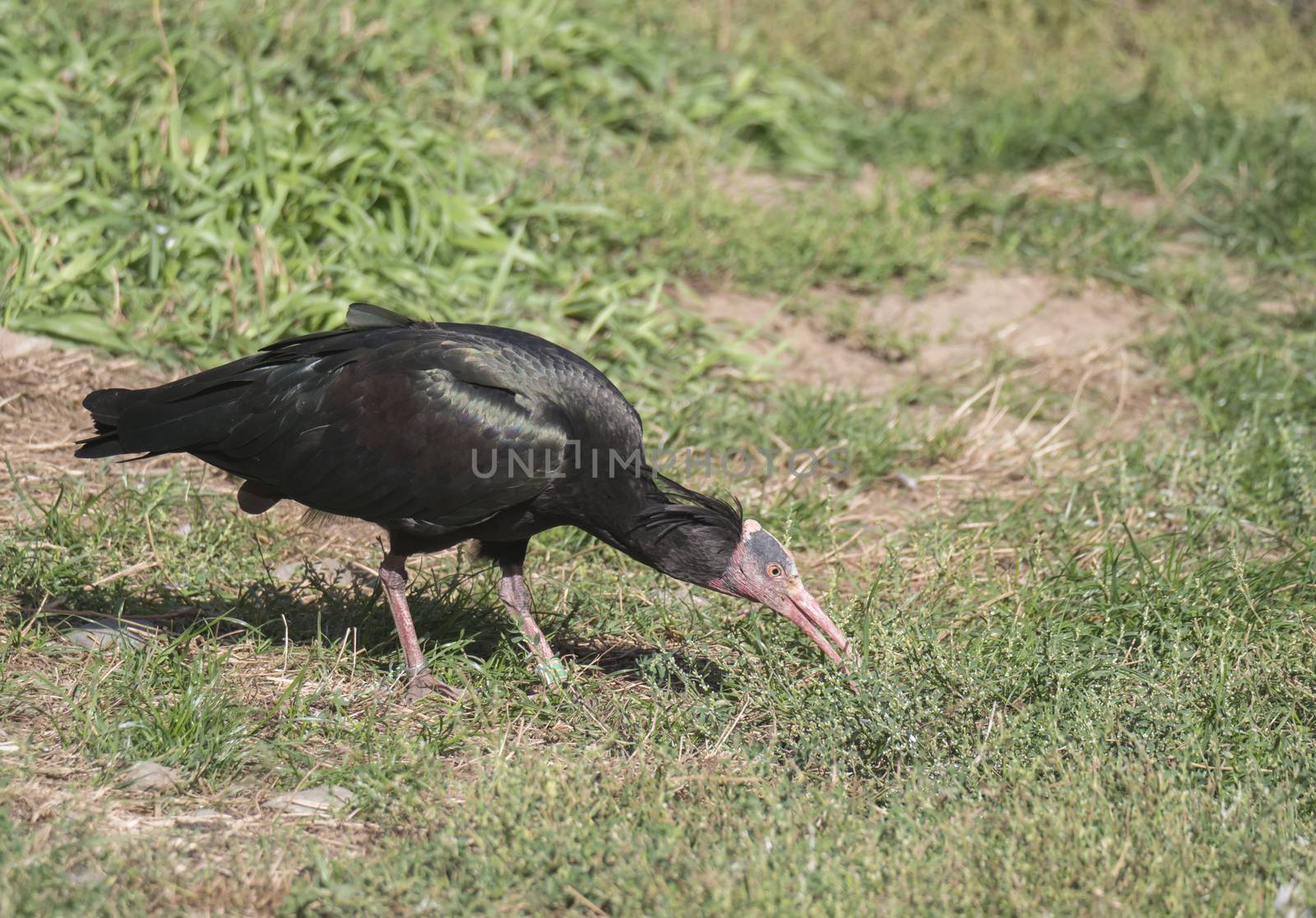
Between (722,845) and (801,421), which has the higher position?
(722,845)

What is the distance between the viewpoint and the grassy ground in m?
3.49

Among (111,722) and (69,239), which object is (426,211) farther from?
(111,722)

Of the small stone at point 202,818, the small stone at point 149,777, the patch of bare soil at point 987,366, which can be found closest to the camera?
the small stone at point 202,818

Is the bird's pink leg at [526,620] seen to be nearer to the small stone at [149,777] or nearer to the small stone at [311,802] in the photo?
the small stone at [311,802]

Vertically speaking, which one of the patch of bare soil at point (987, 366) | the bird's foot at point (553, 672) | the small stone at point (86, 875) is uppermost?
the small stone at point (86, 875)

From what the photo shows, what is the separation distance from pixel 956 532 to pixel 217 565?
2928mm

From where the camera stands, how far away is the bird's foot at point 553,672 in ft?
14.6

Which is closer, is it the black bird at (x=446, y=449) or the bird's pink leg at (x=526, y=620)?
the black bird at (x=446, y=449)

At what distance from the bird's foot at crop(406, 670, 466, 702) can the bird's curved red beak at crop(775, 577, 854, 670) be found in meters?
1.11

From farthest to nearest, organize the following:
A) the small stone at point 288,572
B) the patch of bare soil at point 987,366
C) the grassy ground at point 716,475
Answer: the patch of bare soil at point 987,366 < the small stone at point 288,572 < the grassy ground at point 716,475

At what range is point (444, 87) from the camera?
25.6ft

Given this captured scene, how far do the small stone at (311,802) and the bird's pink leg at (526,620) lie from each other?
864mm

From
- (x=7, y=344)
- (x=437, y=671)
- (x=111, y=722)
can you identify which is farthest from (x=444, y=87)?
(x=111, y=722)

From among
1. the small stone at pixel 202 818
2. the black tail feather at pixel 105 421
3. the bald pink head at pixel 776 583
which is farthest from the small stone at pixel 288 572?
the bald pink head at pixel 776 583
